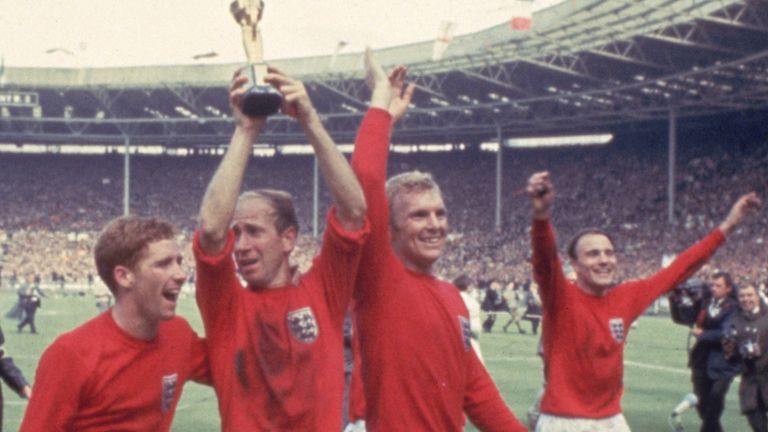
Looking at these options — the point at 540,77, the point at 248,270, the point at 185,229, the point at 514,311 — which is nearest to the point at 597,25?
the point at 540,77

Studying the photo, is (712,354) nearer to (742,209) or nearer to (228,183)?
(742,209)

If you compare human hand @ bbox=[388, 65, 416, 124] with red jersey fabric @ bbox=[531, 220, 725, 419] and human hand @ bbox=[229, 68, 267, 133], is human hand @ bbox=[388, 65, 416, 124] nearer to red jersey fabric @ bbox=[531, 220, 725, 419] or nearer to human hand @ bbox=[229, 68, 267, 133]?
human hand @ bbox=[229, 68, 267, 133]

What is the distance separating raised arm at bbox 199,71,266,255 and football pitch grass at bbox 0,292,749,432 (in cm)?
792

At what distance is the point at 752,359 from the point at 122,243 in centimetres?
816

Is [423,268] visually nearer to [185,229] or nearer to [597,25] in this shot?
[597,25]

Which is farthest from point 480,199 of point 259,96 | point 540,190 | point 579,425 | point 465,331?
point 259,96

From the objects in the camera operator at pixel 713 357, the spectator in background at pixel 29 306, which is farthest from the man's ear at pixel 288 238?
the spectator in background at pixel 29 306

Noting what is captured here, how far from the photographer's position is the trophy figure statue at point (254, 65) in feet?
10.7

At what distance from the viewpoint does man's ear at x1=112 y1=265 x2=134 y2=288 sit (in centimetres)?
378

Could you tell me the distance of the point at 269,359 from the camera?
3500 mm

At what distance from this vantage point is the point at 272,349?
3.51m

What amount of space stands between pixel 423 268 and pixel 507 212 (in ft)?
157

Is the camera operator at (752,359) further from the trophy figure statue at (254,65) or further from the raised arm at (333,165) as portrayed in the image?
the trophy figure statue at (254,65)

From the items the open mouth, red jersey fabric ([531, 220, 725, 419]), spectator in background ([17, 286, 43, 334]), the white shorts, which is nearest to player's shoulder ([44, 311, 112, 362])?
the open mouth
